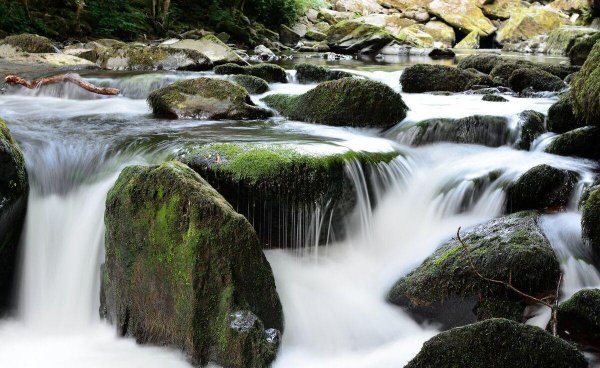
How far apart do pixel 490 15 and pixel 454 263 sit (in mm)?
40850

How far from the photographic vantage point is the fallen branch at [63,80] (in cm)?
897

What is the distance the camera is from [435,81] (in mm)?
10031

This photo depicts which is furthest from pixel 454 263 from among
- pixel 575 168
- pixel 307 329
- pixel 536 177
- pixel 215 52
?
pixel 215 52

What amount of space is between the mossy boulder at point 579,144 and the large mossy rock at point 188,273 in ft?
12.5

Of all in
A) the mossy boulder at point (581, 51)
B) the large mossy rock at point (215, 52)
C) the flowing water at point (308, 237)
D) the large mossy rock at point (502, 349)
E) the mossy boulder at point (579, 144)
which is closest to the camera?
the large mossy rock at point (502, 349)

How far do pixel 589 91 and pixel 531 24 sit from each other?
29.5 metres

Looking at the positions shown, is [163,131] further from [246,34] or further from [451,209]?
[246,34]

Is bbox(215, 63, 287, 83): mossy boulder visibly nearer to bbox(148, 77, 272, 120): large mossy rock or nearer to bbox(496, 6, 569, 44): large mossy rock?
bbox(148, 77, 272, 120): large mossy rock

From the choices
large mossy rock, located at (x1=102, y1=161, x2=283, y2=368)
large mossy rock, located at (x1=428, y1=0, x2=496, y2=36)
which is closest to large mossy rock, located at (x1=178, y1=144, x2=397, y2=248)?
large mossy rock, located at (x1=102, y1=161, x2=283, y2=368)

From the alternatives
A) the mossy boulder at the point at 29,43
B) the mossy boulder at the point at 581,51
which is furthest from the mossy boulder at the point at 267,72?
the mossy boulder at the point at 581,51

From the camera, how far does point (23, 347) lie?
12.7 ft

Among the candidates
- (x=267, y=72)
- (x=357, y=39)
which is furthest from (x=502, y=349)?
(x=357, y=39)

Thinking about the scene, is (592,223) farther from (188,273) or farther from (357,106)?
(357,106)

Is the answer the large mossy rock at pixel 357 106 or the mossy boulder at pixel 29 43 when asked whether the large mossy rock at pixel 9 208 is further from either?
the mossy boulder at pixel 29 43
